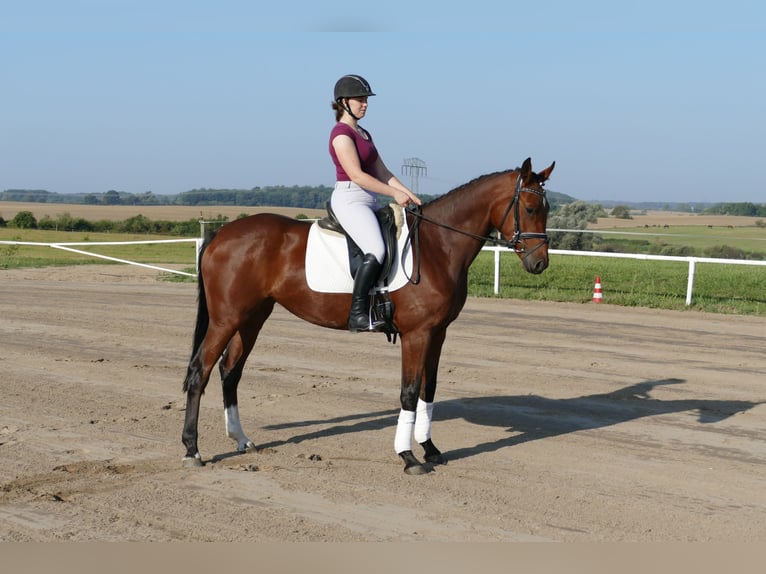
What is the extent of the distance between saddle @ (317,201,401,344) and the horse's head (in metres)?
0.91

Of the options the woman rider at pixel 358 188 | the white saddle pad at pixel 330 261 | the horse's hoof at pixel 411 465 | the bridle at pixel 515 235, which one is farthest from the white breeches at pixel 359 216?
the horse's hoof at pixel 411 465

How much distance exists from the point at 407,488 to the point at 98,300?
45.7 ft

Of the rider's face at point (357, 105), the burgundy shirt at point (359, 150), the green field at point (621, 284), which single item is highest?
the rider's face at point (357, 105)

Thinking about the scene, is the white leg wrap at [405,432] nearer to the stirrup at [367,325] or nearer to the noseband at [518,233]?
the stirrup at [367,325]

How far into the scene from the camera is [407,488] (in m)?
6.55

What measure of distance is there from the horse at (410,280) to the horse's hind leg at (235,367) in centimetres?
1

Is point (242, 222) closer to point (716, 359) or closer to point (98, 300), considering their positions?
point (716, 359)

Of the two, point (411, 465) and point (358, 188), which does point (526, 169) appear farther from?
point (411, 465)

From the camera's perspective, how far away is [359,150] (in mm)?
7152

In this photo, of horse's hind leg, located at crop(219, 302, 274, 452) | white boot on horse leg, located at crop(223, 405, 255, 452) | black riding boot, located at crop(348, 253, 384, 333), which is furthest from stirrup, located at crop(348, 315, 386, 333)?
white boot on horse leg, located at crop(223, 405, 255, 452)

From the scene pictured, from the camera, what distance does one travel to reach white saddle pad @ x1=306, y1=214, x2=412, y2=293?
733cm

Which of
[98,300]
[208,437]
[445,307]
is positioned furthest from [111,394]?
[98,300]

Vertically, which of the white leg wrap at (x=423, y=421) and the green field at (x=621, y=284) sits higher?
the green field at (x=621, y=284)

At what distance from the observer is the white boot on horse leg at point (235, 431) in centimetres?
762
